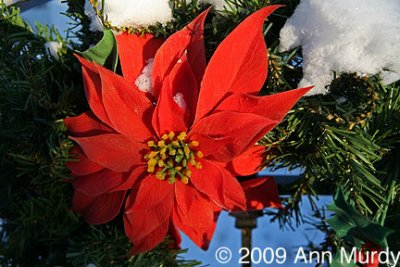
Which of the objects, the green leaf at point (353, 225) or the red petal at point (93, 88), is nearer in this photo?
the green leaf at point (353, 225)

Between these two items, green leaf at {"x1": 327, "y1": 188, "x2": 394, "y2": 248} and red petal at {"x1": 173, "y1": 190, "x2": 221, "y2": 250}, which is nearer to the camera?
green leaf at {"x1": 327, "y1": 188, "x2": 394, "y2": 248}

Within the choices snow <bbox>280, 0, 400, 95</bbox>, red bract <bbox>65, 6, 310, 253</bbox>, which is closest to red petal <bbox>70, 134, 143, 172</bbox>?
red bract <bbox>65, 6, 310, 253</bbox>

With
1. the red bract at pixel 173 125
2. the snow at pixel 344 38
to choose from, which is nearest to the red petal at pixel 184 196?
the red bract at pixel 173 125

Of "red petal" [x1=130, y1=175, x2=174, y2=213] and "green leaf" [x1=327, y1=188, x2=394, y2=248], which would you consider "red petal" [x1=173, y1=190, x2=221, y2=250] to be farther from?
"green leaf" [x1=327, y1=188, x2=394, y2=248]

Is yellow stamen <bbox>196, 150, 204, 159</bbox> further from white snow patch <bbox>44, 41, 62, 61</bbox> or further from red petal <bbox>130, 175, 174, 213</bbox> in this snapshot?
white snow patch <bbox>44, 41, 62, 61</bbox>

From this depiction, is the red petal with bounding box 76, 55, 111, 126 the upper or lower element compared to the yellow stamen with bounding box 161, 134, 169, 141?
upper

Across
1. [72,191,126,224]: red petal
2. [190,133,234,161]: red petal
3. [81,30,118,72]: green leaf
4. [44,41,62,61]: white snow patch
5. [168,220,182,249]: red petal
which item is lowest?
[168,220,182,249]: red petal

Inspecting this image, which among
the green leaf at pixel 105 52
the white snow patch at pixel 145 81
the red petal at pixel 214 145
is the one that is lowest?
the red petal at pixel 214 145

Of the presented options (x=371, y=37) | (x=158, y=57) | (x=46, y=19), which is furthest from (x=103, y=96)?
(x=46, y=19)

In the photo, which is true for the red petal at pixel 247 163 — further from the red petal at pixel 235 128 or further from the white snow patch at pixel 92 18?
the white snow patch at pixel 92 18
